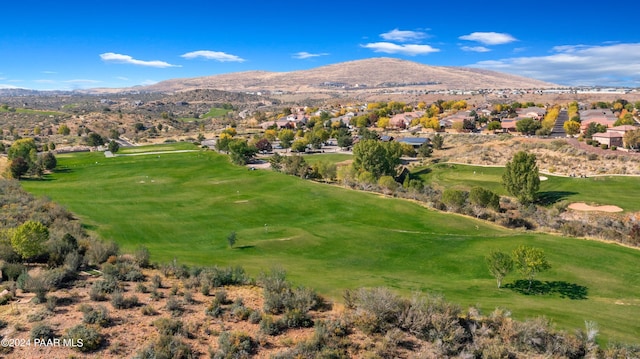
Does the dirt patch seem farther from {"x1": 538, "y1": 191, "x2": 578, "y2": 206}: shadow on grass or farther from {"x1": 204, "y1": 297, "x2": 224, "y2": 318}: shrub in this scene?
{"x1": 538, "y1": 191, "x2": 578, "y2": 206}: shadow on grass

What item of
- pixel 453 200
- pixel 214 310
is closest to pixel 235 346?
pixel 214 310

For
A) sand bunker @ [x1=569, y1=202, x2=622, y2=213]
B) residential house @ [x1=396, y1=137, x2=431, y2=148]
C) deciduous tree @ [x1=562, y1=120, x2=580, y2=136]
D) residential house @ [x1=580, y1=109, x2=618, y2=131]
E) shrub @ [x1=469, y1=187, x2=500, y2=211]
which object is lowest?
sand bunker @ [x1=569, y1=202, x2=622, y2=213]

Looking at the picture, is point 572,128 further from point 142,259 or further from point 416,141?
point 142,259

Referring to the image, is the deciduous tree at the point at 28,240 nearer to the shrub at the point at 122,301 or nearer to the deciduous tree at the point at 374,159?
the shrub at the point at 122,301

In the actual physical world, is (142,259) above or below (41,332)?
below

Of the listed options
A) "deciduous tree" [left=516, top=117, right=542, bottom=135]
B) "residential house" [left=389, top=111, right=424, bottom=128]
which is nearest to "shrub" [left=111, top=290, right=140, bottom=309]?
"deciduous tree" [left=516, top=117, right=542, bottom=135]

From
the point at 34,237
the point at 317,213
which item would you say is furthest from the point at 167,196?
the point at 34,237

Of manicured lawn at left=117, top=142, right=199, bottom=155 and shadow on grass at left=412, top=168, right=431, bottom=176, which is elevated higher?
manicured lawn at left=117, top=142, right=199, bottom=155
